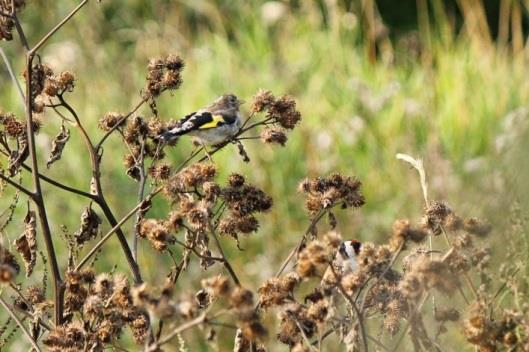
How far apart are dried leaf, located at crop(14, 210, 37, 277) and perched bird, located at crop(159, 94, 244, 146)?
0.41 m

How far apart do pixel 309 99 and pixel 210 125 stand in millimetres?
5855

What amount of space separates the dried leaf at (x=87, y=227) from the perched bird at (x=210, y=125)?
0.91 feet

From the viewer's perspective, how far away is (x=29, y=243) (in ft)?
10.3

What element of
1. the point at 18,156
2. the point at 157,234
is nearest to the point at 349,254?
the point at 157,234

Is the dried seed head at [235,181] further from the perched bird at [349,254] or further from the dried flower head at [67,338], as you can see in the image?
the dried flower head at [67,338]

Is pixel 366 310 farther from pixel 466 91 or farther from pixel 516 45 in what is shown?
pixel 516 45

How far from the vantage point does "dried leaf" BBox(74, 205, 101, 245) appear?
10.6 feet

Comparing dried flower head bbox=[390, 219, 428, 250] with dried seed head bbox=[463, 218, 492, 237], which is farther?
dried seed head bbox=[463, 218, 492, 237]

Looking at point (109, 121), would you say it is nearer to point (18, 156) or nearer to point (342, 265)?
point (18, 156)

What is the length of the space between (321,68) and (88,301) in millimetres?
7736

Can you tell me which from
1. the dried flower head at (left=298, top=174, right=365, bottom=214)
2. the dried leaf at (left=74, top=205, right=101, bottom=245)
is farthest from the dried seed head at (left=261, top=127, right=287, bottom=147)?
the dried leaf at (left=74, top=205, right=101, bottom=245)

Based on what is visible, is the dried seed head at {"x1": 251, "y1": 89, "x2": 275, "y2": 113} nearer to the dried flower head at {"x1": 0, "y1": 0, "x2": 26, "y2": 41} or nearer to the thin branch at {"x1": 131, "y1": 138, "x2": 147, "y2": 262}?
the thin branch at {"x1": 131, "y1": 138, "x2": 147, "y2": 262}

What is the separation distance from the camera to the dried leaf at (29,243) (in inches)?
123

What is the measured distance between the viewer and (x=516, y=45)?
35.7 ft
